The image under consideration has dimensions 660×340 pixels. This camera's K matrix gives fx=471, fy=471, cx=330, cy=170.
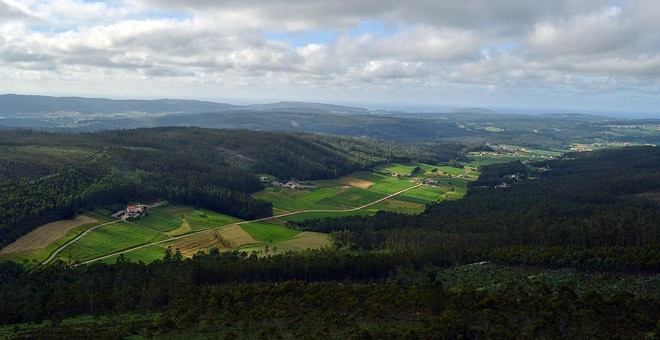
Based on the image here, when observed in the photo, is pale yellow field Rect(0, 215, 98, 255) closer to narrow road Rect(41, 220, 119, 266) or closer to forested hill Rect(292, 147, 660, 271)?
narrow road Rect(41, 220, 119, 266)

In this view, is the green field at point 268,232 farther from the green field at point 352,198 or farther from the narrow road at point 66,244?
the green field at point 352,198

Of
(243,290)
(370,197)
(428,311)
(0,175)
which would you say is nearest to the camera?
(428,311)

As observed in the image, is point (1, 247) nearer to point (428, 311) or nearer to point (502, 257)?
point (428, 311)

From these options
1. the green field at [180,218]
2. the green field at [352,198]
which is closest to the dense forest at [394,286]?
the green field at [180,218]

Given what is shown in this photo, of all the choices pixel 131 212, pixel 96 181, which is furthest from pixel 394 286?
pixel 96 181

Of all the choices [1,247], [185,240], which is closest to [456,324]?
[185,240]

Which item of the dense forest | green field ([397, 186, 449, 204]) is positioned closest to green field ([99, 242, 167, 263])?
the dense forest

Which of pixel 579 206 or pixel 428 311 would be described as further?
pixel 579 206
